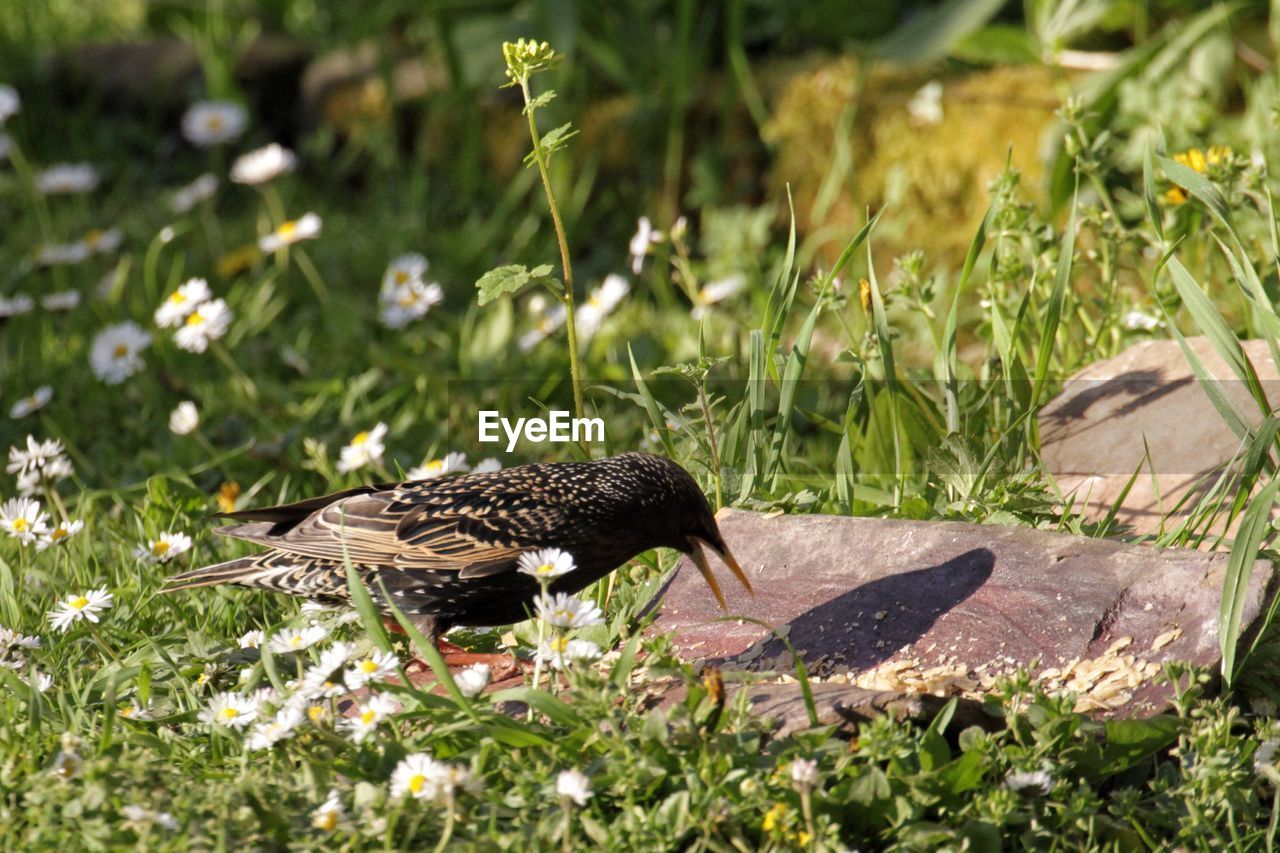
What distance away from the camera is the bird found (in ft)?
11.1

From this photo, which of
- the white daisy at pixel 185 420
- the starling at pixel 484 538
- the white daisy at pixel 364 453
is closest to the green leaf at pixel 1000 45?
the white daisy at pixel 364 453

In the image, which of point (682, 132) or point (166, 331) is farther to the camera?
point (682, 132)

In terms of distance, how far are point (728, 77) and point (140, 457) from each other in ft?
10.6

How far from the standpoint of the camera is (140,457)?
4914 mm

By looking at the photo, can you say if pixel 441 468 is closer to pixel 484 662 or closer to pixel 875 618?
pixel 484 662

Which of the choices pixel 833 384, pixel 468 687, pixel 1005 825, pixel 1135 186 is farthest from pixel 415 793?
pixel 1135 186

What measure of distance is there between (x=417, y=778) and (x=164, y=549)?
4.77 ft

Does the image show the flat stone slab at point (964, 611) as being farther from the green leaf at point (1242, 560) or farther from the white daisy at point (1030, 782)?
the white daisy at point (1030, 782)

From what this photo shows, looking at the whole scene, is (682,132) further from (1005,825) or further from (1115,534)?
(1005,825)

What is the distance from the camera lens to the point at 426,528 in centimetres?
348

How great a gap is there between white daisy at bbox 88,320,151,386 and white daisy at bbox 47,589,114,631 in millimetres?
1745

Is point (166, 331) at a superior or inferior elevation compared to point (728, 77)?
inferior

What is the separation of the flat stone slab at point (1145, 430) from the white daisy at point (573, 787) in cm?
161

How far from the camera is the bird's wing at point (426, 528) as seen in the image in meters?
3.38
